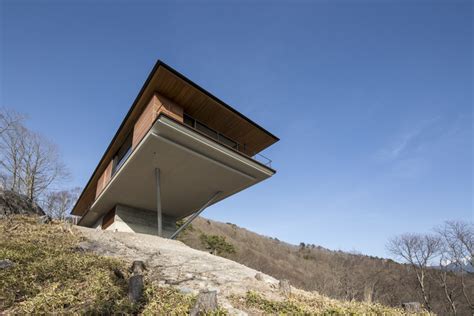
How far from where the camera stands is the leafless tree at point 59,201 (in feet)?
87.9

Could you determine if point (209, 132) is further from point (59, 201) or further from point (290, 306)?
point (59, 201)

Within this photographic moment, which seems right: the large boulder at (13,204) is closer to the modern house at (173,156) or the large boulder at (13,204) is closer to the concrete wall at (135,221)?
the modern house at (173,156)

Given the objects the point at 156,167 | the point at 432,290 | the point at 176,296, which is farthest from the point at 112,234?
the point at 432,290

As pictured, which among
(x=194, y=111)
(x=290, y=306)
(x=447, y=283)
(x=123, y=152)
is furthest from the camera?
(x=447, y=283)

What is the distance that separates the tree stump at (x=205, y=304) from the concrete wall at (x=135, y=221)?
481 inches

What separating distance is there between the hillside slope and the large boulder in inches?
102

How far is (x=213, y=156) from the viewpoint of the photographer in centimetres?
1184

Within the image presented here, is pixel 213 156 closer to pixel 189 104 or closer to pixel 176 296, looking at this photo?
pixel 189 104

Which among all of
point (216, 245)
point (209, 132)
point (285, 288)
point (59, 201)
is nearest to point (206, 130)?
point (209, 132)

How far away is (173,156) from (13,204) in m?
6.13

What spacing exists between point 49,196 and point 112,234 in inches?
944

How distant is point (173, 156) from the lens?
447 inches

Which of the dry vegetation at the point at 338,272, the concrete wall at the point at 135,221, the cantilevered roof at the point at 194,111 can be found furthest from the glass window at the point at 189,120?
the dry vegetation at the point at 338,272

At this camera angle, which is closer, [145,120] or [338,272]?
[145,120]
